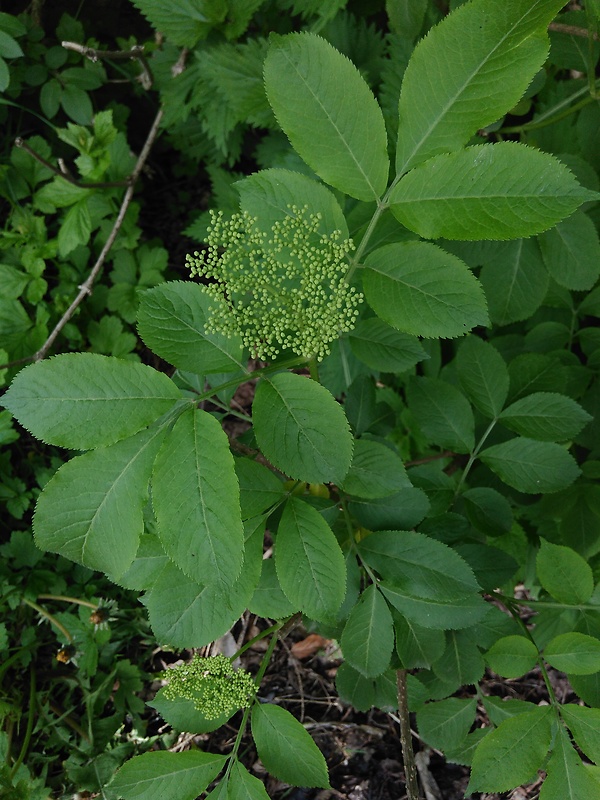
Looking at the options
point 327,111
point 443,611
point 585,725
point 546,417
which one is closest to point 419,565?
point 443,611

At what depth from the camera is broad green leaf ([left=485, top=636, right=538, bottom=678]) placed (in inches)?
48.5

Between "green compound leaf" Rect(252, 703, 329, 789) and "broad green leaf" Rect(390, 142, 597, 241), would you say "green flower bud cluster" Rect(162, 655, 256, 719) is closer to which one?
"green compound leaf" Rect(252, 703, 329, 789)

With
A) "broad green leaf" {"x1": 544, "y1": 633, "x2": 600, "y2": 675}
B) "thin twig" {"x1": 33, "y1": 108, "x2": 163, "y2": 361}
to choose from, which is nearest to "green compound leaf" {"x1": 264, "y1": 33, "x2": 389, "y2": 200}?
"broad green leaf" {"x1": 544, "y1": 633, "x2": 600, "y2": 675}

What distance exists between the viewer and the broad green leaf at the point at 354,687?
4.89ft

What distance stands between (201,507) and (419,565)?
530 millimetres

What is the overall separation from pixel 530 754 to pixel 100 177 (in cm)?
221

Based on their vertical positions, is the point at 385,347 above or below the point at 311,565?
above

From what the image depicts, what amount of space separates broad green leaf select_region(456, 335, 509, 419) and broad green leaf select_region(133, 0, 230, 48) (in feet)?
4.39

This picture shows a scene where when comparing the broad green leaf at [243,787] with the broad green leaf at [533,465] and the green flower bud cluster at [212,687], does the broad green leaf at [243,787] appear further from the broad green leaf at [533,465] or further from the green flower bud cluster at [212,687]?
the broad green leaf at [533,465]

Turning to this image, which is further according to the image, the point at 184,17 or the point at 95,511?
the point at 184,17

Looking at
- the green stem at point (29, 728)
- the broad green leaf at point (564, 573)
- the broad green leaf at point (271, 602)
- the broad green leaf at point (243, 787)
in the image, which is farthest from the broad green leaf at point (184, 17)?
the green stem at point (29, 728)

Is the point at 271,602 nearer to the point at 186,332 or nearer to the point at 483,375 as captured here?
the point at 186,332

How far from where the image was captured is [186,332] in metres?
1.06

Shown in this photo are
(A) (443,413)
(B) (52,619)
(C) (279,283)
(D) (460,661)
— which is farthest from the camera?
(B) (52,619)
